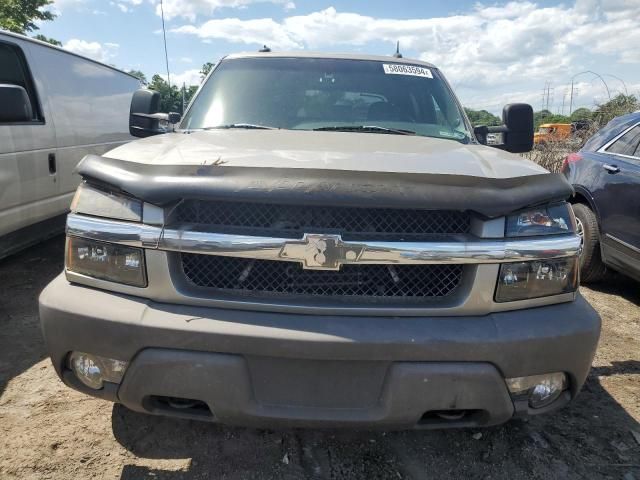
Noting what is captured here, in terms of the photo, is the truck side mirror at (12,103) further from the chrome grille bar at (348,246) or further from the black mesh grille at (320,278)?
the black mesh grille at (320,278)

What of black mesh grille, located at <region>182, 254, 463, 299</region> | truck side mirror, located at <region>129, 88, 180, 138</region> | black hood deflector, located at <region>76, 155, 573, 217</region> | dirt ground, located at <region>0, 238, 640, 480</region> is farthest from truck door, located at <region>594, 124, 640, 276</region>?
truck side mirror, located at <region>129, 88, 180, 138</region>

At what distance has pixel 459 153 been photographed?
2.46m

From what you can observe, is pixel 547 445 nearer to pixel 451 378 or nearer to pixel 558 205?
pixel 451 378

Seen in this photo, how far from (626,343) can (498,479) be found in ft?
7.21

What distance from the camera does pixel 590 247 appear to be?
15.8 feet

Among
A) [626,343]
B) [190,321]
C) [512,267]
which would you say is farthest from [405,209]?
[626,343]

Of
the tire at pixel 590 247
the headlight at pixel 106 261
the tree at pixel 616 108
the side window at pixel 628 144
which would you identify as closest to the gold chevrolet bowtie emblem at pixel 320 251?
the headlight at pixel 106 261

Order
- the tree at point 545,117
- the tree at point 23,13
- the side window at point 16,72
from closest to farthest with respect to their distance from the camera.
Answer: the side window at point 16,72 → the tree at point 23,13 → the tree at point 545,117

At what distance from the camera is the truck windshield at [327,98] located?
3164 mm

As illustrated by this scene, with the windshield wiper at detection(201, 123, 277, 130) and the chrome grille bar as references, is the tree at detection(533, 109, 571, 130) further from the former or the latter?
the chrome grille bar

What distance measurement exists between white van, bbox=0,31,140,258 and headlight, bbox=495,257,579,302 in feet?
10.6

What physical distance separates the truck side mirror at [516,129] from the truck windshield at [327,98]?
335 mm

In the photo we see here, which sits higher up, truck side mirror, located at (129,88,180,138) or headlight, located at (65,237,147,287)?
truck side mirror, located at (129,88,180,138)

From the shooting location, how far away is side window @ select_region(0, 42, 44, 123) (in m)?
4.44
